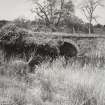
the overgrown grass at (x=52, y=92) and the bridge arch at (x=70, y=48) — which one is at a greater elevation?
the bridge arch at (x=70, y=48)

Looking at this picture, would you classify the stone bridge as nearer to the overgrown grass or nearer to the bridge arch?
the bridge arch

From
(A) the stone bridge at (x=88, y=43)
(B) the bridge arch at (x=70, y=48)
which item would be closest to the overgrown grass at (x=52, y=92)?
(B) the bridge arch at (x=70, y=48)

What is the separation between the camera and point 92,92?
19.3ft

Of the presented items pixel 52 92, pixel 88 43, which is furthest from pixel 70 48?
pixel 52 92

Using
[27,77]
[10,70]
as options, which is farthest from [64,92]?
[10,70]

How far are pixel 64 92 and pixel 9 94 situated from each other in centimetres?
159

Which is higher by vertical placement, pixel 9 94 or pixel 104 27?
pixel 104 27

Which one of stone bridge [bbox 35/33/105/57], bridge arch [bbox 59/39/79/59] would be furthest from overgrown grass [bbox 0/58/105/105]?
stone bridge [bbox 35/33/105/57]

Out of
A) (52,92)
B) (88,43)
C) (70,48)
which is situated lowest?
(52,92)

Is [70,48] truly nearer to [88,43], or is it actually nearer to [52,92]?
[88,43]

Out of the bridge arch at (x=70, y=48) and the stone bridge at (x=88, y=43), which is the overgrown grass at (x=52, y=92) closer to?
the bridge arch at (x=70, y=48)

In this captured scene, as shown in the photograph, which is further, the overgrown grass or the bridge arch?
the bridge arch

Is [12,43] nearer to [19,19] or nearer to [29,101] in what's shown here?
[19,19]

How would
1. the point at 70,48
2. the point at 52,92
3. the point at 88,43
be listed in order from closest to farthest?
1. the point at 52,92
2. the point at 70,48
3. the point at 88,43
